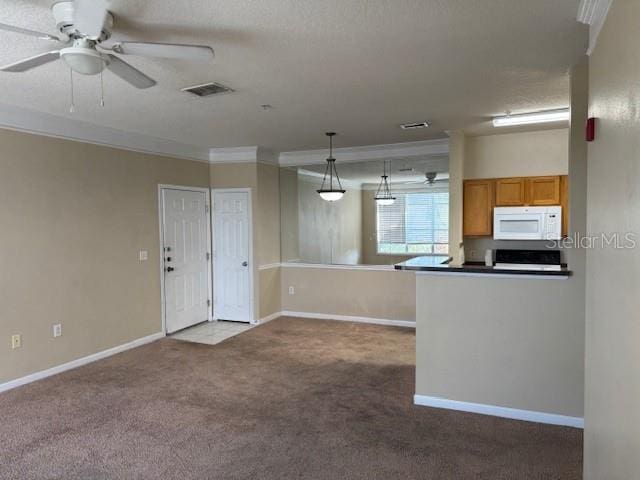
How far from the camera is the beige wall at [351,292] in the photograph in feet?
19.5

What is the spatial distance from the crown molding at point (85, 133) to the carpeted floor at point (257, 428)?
7.68 feet

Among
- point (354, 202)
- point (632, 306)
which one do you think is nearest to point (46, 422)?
point (632, 306)

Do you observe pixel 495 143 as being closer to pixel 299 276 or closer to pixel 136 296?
pixel 299 276

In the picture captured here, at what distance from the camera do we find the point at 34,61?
215cm

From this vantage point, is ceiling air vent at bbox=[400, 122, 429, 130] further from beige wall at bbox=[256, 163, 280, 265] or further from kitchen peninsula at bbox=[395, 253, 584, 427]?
beige wall at bbox=[256, 163, 280, 265]

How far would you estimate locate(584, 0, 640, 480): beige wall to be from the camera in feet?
4.66

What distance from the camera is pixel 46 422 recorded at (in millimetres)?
3186

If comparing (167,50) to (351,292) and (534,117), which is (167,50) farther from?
(351,292)

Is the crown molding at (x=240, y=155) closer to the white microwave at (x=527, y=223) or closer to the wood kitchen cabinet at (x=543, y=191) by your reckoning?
the white microwave at (x=527, y=223)

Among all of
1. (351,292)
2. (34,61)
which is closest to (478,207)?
(351,292)

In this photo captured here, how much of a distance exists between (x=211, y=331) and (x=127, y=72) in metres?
4.07

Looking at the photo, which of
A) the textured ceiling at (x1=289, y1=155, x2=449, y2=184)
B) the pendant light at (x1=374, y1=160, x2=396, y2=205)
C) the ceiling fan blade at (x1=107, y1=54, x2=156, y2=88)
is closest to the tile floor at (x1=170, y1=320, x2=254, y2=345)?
the textured ceiling at (x1=289, y1=155, x2=449, y2=184)

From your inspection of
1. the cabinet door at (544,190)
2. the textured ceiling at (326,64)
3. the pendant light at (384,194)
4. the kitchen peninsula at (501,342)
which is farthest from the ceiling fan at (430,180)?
the kitchen peninsula at (501,342)

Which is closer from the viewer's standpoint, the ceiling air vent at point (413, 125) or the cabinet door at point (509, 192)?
the ceiling air vent at point (413, 125)
